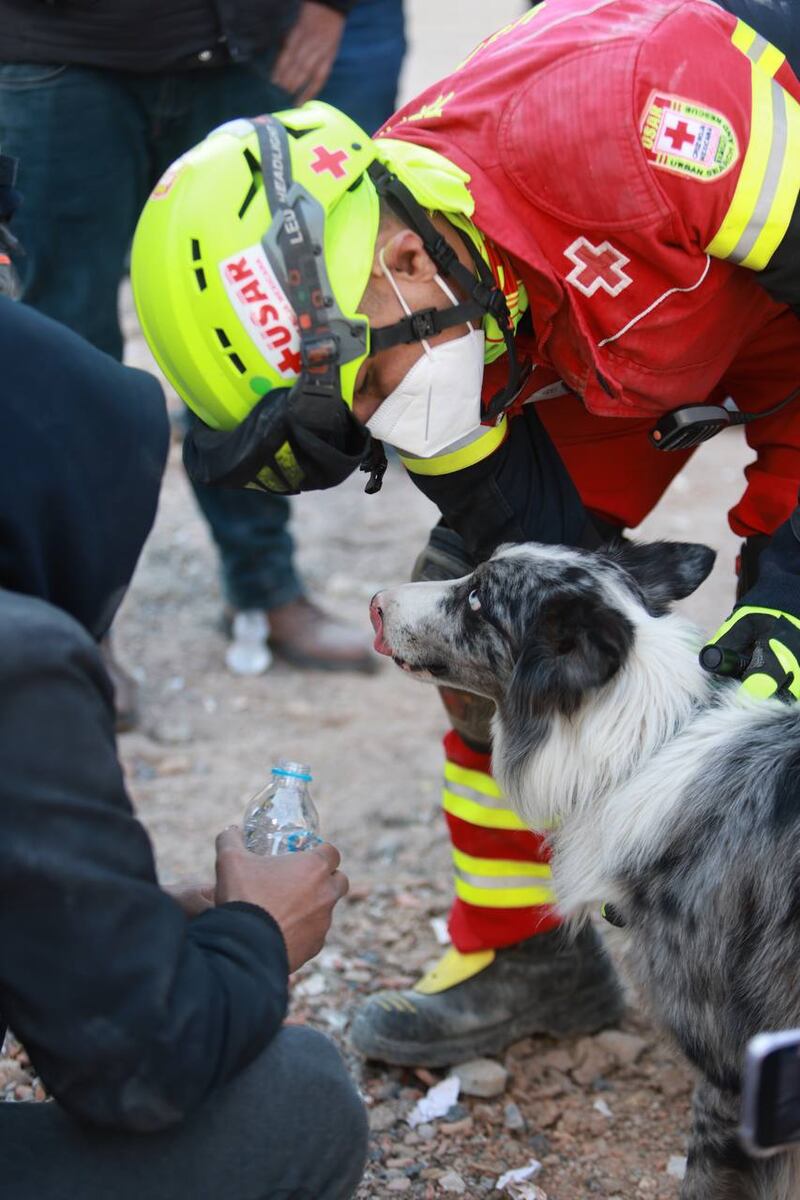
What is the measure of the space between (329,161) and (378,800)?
2380 mm

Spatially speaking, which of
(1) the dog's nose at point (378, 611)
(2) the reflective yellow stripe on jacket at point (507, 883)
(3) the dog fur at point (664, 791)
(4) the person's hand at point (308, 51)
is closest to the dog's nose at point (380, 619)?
(1) the dog's nose at point (378, 611)

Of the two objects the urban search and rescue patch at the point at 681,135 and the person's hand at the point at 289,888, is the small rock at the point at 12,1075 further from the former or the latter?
the urban search and rescue patch at the point at 681,135

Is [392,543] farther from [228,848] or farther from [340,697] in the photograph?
[228,848]

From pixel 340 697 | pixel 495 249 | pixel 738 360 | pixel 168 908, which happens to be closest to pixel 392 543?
pixel 340 697

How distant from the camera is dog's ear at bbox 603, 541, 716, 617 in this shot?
298 cm

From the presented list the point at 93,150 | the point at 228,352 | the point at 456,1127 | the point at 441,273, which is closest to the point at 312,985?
the point at 456,1127

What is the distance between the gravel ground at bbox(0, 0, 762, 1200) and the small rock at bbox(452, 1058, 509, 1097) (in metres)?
0.02

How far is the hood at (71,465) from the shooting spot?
1855 mm

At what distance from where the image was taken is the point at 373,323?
8.63 feet

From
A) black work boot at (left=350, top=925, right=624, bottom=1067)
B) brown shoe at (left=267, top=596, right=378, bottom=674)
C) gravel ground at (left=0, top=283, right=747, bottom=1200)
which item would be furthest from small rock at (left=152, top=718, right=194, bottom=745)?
black work boot at (left=350, top=925, right=624, bottom=1067)

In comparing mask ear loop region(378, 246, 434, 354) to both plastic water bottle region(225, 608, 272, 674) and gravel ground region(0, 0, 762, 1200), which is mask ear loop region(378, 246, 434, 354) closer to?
gravel ground region(0, 0, 762, 1200)

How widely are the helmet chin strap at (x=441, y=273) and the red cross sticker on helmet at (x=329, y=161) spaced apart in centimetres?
9

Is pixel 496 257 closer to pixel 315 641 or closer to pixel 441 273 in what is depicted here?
pixel 441 273

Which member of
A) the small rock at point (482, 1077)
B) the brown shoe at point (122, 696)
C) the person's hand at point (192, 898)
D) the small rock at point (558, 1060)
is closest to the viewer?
the person's hand at point (192, 898)
